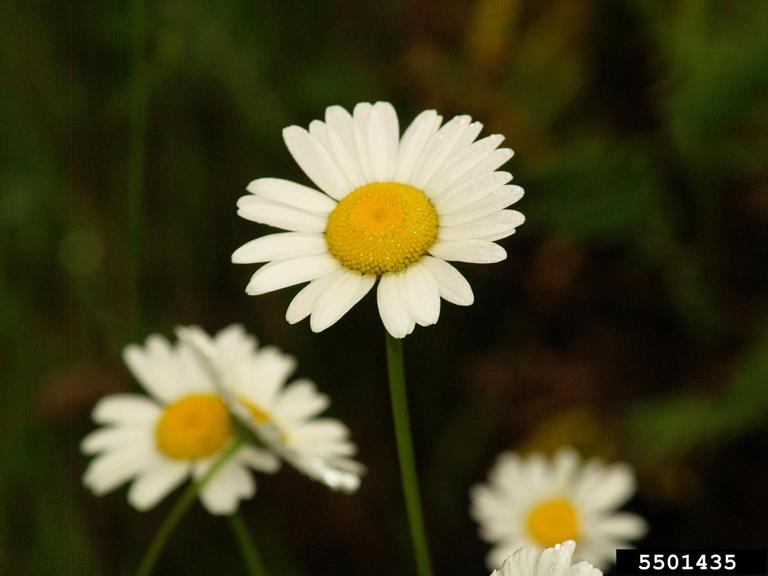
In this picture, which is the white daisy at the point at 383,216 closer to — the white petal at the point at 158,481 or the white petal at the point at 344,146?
the white petal at the point at 344,146

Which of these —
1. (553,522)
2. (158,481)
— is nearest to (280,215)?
(158,481)

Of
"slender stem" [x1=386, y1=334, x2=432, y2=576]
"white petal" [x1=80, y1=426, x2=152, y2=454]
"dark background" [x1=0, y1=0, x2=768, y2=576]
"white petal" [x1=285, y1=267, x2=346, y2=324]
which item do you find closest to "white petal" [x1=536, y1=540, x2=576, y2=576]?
"slender stem" [x1=386, y1=334, x2=432, y2=576]

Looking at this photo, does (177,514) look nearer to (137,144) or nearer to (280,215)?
(280,215)

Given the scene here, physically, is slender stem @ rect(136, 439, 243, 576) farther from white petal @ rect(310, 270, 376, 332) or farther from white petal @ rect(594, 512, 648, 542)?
white petal @ rect(594, 512, 648, 542)

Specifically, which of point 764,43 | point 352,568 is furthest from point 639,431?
point 764,43

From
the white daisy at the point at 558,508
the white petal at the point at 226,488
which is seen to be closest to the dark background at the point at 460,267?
the white daisy at the point at 558,508

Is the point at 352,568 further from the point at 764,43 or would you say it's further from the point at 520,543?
the point at 764,43

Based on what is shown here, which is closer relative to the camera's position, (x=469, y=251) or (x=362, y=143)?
(x=469, y=251)
